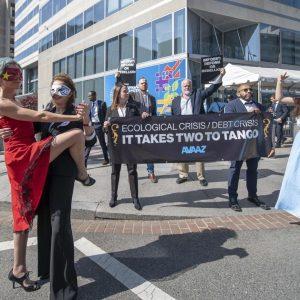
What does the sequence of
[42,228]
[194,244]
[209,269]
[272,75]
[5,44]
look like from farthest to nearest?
[5,44] → [272,75] → [194,244] → [209,269] → [42,228]

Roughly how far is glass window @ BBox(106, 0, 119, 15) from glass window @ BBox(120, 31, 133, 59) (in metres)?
2.28

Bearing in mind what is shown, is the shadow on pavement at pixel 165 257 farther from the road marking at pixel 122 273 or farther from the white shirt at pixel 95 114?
the white shirt at pixel 95 114

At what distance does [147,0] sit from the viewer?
23625 millimetres

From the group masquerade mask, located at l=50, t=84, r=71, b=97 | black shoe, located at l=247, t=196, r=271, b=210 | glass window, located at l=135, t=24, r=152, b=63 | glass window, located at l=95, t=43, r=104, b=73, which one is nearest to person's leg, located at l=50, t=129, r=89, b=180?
masquerade mask, located at l=50, t=84, r=71, b=97

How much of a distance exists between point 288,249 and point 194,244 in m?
1.06

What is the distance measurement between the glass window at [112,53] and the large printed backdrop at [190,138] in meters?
20.9

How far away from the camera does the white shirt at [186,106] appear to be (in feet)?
24.7

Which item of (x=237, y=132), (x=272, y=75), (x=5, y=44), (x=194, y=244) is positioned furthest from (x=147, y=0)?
(x=5, y=44)

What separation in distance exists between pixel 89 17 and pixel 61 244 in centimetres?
2962

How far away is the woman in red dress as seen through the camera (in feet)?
11.1

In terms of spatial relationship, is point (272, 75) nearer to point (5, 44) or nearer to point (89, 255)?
point (89, 255)

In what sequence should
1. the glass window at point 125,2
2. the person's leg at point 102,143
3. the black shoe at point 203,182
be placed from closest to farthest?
the black shoe at point 203,182, the person's leg at point 102,143, the glass window at point 125,2

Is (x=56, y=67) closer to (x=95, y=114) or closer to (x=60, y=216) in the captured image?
(x=95, y=114)

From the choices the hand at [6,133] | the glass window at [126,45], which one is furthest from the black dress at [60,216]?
the glass window at [126,45]
